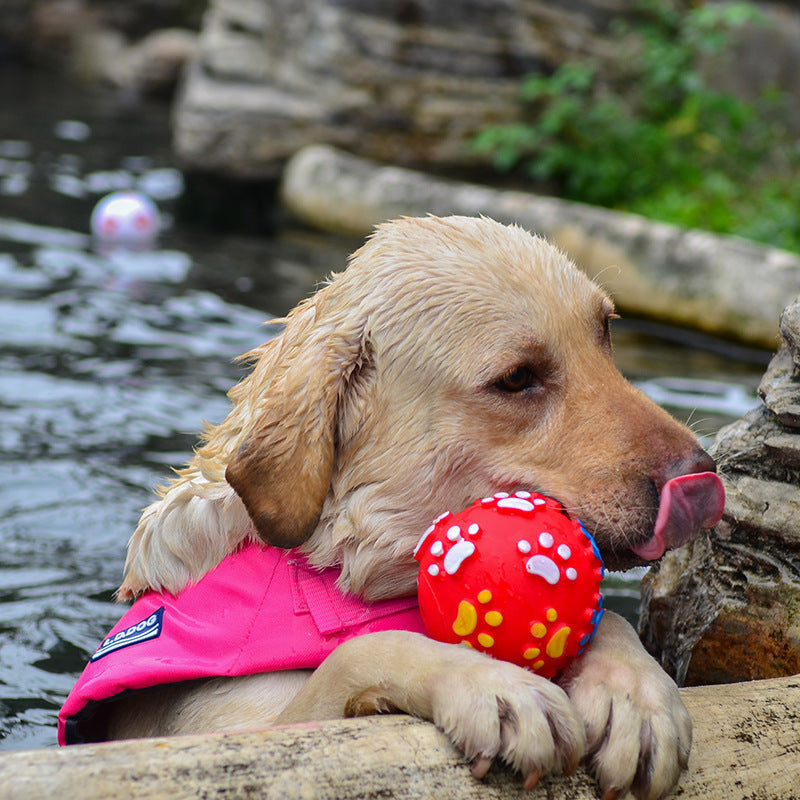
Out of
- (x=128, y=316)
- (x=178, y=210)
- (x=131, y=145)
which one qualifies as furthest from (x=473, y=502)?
(x=131, y=145)

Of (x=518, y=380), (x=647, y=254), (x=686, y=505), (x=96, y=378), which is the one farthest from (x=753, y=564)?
(x=647, y=254)

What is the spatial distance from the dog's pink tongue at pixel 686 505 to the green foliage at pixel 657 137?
8.66 metres

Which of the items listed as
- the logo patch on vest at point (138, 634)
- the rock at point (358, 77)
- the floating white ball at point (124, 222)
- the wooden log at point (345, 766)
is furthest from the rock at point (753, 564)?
the rock at point (358, 77)

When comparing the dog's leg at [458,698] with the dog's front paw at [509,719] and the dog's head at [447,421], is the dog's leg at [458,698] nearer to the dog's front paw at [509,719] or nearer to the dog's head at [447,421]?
the dog's front paw at [509,719]

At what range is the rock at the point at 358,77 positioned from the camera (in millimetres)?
→ 11867

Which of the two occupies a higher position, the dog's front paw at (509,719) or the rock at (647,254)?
the dog's front paw at (509,719)

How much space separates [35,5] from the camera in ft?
80.8

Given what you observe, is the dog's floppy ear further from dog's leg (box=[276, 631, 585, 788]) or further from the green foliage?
the green foliage

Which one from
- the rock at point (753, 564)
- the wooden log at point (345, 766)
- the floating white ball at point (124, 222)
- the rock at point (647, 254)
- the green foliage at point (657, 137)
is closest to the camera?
the wooden log at point (345, 766)

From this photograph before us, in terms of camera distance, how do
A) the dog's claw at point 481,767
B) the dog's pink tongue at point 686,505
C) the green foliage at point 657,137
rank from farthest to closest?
→ the green foliage at point 657,137 < the dog's pink tongue at point 686,505 < the dog's claw at point 481,767

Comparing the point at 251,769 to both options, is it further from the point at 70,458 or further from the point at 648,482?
the point at 70,458

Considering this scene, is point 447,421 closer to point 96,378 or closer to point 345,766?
point 345,766

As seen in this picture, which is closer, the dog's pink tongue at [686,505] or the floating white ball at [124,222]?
the dog's pink tongue at [686,505]

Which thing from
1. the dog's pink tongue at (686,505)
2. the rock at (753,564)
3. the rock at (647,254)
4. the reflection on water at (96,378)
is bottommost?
the reflection on water at (96,378)
